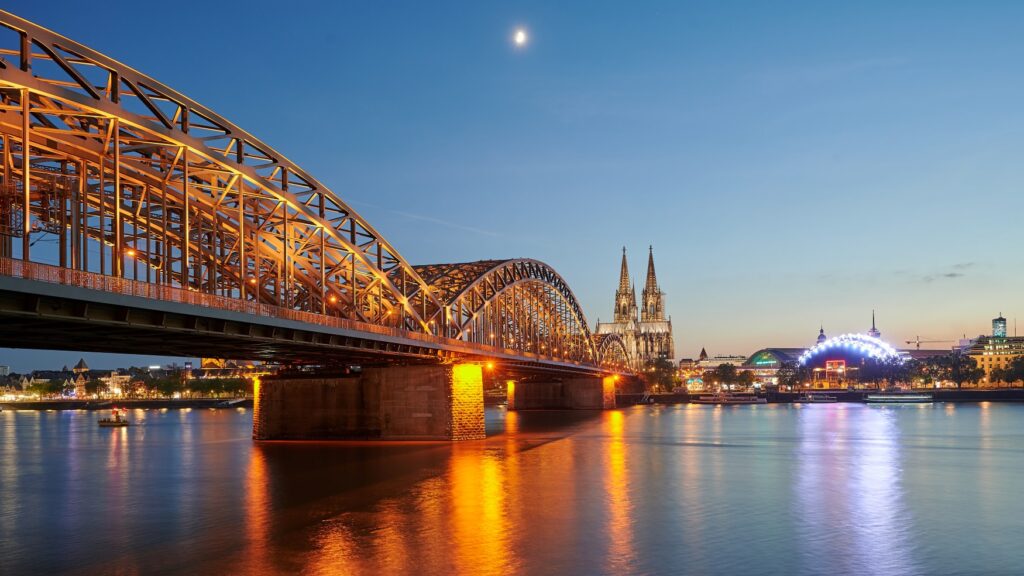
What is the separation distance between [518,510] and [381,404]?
37859mm

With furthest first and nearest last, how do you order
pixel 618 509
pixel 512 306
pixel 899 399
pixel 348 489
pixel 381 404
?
pixel 899 399, pixel 512 306, pixel 381 404, pixel 348 489, pixel 618 509

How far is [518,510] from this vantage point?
3819 cm

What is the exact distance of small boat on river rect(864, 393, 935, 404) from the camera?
19212 cm


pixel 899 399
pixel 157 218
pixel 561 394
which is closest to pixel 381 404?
pixel 157 218

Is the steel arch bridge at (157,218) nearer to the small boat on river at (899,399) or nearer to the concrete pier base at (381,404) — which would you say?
the concrete pier base at (381,404)

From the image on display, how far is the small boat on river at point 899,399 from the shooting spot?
192125 millimetres

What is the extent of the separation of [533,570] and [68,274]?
19.1 metres

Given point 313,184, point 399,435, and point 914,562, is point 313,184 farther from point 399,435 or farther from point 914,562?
point 914,562

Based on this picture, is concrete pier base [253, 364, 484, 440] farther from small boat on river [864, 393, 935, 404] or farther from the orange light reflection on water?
small boat on river [864, 393, 935, 404]

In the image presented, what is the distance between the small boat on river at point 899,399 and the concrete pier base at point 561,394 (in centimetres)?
6388

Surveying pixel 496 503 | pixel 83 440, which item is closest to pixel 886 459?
pixel 496 503

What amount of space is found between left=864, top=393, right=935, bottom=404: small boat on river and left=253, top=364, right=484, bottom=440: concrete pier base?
460ft

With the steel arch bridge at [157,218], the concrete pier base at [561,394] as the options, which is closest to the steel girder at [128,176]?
the steel arch bridge at [157,218]

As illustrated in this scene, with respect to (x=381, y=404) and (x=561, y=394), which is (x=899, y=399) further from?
(x=381, y=404)
